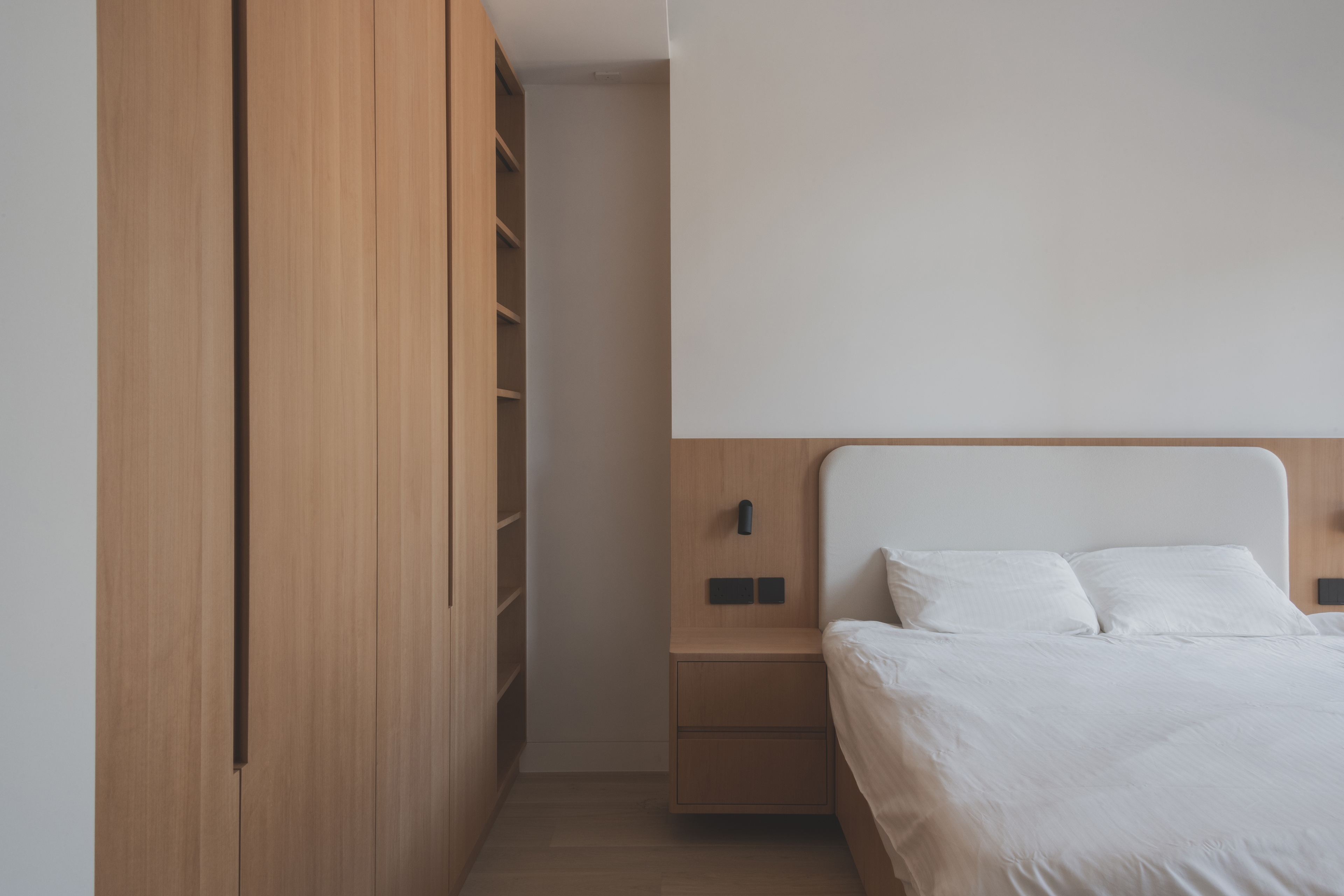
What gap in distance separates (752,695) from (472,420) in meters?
1.20

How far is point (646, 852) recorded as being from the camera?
83.7 inches

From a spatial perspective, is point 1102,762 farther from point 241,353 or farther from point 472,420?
point 472,420

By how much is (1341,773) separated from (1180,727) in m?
0.23

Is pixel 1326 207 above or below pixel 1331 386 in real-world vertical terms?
above

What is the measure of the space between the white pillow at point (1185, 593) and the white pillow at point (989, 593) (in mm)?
73

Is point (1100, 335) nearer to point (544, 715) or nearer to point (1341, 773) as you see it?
point (1341, 773)

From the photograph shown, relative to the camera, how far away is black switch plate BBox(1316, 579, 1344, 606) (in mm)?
2438

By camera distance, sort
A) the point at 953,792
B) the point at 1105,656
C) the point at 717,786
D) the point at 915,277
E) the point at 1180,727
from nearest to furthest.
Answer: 1. the point at 953,792
2. the point at 1180,727
3. the point at 1105,656
4. the point at 717,786
5. the point at 915,277

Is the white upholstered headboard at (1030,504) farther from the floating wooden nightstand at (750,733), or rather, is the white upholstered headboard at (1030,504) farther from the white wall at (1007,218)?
the floating wooden nightstand at (750,733)

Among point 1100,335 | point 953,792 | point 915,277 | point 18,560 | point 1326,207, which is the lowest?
point 953,792

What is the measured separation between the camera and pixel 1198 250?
8.16ft

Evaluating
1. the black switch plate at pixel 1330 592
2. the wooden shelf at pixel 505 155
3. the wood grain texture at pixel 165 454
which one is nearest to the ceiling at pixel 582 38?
the wooden shelf at pixel 505 155

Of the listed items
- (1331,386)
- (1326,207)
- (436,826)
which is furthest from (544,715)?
(1326,207)

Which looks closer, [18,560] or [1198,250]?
[18,560]
